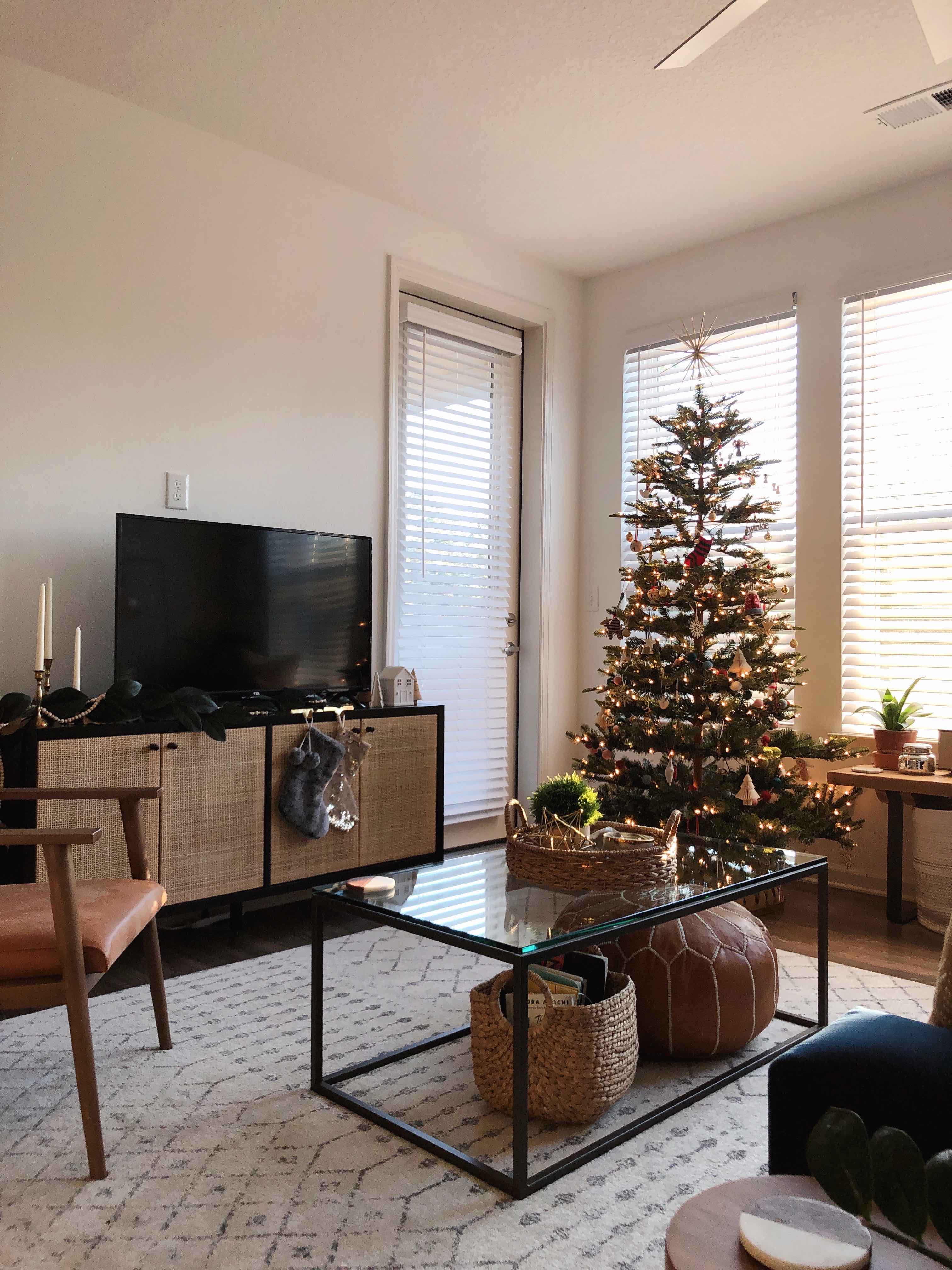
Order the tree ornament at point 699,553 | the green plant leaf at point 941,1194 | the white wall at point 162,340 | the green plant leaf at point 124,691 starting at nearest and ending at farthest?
the green plant leaf at point 941,1194, the green plant leaf at point 124,691, the white wall at point 162,340, the tree ornament at point 699,553

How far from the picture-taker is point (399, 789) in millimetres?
3658

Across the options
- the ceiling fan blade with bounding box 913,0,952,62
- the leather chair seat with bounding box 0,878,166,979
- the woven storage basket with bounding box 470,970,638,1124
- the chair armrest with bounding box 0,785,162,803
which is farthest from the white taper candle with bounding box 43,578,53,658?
the ceiling fan blade with bounding box 913,0,952,62

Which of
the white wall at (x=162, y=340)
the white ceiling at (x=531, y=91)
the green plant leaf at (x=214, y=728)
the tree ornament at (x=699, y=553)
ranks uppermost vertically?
the white ceiling at (x=531, y=91)

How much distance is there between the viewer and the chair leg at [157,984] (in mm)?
2246

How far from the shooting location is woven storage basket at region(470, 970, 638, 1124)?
1829 millimetres

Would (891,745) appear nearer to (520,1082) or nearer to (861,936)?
(861,936)

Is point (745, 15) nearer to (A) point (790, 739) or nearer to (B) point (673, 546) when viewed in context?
(B) point (673, 546)

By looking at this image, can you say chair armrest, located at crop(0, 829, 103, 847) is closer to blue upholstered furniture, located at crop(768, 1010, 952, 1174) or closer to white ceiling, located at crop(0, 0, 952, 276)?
blue upholstered furniture, located at crop(768, 1010, 952, 1174)

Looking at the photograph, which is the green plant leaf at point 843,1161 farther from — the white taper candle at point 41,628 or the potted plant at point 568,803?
the white taper candle at point 41,628

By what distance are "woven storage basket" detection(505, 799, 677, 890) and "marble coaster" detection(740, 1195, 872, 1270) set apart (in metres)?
1.14

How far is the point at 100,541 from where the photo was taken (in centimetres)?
327

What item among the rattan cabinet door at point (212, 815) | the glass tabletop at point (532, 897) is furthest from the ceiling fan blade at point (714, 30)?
the rattan cabinet door at point (212, 815)

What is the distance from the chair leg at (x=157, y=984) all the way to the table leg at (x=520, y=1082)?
98 centimetres

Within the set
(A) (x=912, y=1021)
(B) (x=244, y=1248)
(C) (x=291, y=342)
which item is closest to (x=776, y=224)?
(C) (x=291, y=342)
